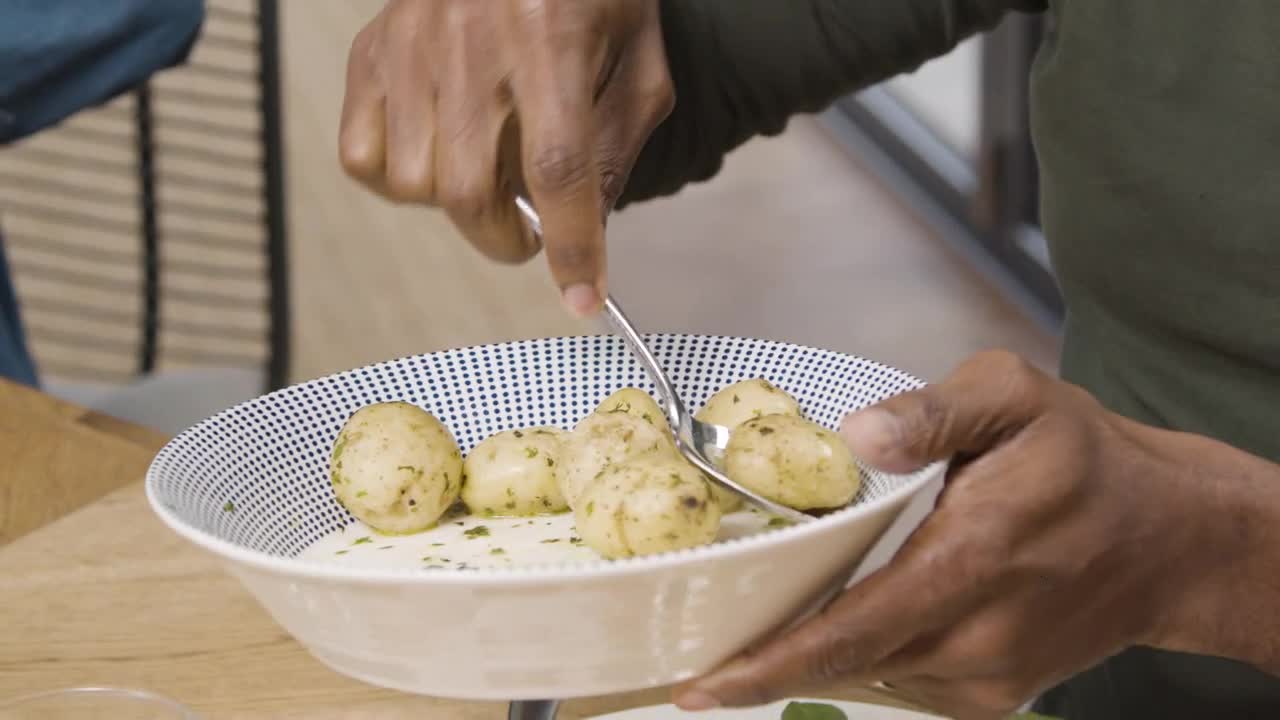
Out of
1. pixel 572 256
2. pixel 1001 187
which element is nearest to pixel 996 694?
pixel 572 256

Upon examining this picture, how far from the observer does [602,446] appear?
72 cm

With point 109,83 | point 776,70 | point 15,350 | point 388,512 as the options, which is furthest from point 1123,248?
point 15,350

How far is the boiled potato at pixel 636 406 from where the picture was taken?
2.52 feet

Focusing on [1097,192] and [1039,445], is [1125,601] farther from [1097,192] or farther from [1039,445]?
[1097,192]

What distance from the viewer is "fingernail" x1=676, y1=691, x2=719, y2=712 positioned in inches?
23.7

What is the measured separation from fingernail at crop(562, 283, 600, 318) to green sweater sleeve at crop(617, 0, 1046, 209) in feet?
1.00

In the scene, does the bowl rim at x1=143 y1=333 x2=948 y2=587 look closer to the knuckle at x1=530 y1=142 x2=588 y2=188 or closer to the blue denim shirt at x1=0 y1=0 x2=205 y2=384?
the knuckle at x1=530 y1=142 x2=588 y2=188

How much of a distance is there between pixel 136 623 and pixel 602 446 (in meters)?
0.36

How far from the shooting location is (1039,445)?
2.00 feet

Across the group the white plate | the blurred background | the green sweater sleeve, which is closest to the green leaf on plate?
the white plate

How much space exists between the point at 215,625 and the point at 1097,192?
62 centimetres

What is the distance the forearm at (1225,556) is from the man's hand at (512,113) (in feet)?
0.99

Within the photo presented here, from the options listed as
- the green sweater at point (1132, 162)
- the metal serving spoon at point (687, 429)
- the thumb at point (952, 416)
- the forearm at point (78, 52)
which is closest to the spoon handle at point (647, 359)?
the metal serving spoon at point (687, 429)

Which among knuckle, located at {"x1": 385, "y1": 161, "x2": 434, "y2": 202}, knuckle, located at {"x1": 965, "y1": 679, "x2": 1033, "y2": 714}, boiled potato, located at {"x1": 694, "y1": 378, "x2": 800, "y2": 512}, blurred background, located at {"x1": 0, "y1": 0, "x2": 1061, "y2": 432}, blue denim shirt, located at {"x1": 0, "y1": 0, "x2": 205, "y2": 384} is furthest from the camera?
blurred background, located at {"x1": 0, "y1": 0, "x2": 1061, "y2": 432}
